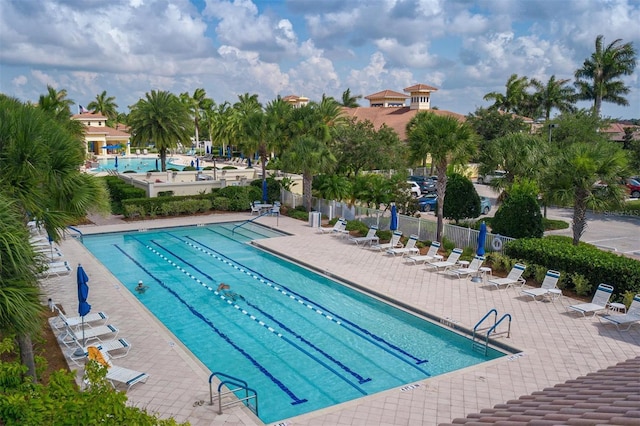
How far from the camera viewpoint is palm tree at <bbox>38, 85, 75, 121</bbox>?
23.1 metres

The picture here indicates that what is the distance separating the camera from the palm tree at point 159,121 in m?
37.5

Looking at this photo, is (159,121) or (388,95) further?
(388,95)

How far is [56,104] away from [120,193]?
6.21 metres

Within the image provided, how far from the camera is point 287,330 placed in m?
13.9

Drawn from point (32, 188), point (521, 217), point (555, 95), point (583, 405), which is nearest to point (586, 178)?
point (521, 217)

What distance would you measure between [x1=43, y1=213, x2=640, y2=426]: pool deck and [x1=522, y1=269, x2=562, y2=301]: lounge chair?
10.9 inches

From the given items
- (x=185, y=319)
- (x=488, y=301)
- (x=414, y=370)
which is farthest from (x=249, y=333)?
(x=488, y=301)

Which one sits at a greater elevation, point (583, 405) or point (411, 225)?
point (583, 405)

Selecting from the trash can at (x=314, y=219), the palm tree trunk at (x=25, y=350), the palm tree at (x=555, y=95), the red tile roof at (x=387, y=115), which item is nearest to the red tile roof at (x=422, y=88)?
the red tile roof at (x=387, y=115)

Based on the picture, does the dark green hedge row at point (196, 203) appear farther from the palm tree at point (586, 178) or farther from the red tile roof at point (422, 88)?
the red tile roof at point (422, 88)

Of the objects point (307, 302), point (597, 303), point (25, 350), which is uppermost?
point (25, 350)

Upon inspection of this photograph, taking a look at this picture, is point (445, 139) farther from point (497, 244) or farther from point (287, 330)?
point (287, 330)

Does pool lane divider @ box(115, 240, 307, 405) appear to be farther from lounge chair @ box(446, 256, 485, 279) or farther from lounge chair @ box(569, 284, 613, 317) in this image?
lounge chair @ box(446, 256, 485, 279)

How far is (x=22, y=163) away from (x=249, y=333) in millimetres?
6969
